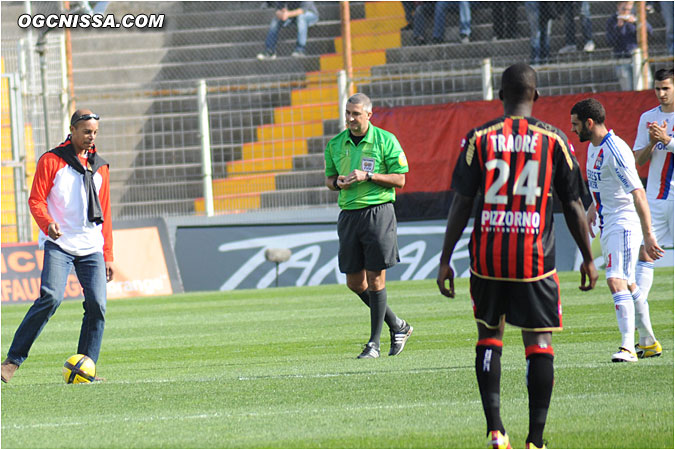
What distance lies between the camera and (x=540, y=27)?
2219cm

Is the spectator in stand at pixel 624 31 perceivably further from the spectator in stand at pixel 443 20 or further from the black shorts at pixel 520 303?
the black shorts at pixel 520 303

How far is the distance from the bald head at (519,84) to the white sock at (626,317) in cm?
343

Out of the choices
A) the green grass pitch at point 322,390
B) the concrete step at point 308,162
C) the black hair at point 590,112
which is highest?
the black hair at point 590,112

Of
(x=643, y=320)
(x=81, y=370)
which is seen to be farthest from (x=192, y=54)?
(x=643, y=320)

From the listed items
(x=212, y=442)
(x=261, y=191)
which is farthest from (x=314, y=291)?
(x=212, y=442)

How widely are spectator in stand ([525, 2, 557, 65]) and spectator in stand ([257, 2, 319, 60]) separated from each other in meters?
4.83

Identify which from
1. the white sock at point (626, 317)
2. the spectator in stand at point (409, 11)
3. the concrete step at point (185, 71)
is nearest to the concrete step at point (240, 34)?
the concrete step at point (185, 71)

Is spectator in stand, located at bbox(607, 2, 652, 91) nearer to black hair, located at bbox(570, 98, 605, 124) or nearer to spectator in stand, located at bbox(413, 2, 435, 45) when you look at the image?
spectator in stand, located at bbox(413, 2, 435, 45)

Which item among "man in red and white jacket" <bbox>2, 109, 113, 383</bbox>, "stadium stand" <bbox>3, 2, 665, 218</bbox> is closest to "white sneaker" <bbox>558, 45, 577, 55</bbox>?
"stadium stand" <bbox>3, 2, 665, 218</bbox>

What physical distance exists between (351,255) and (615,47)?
44.0 feet

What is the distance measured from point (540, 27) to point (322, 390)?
15770 millimetres

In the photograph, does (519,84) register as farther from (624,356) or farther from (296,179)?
(296,179)

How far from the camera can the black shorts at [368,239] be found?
31.9ft

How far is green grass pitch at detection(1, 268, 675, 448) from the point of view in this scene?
622 cm
